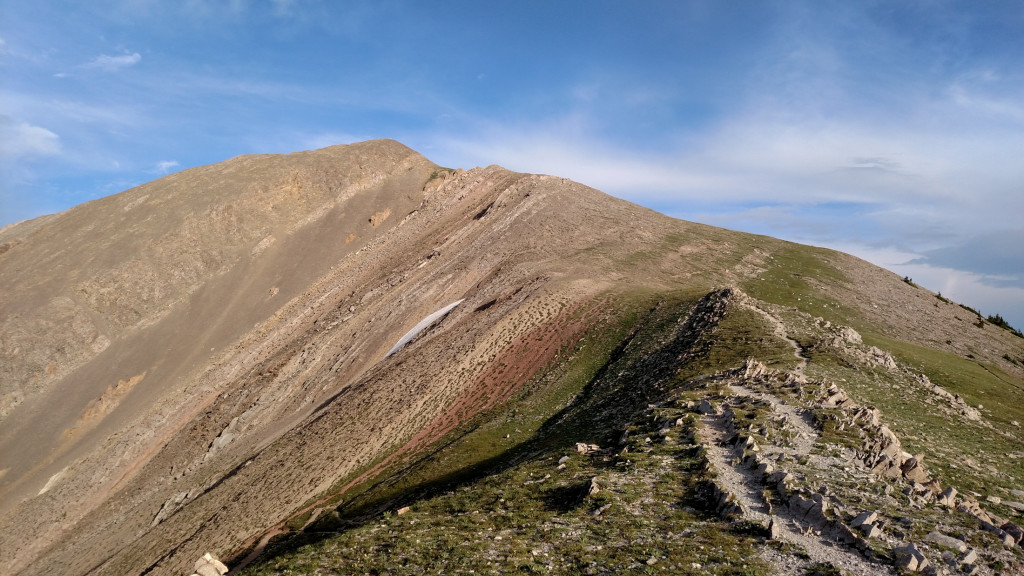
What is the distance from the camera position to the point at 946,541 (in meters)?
14.4

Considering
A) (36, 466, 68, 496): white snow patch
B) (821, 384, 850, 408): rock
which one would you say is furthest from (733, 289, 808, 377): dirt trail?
(36, 466, 68, 496): white snow patch

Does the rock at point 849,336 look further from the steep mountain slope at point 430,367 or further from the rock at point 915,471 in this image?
the rock at point 915,471

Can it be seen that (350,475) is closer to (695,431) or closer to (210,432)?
(695,431)

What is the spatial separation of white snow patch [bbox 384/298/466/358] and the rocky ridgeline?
44320mm

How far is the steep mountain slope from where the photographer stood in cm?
2348

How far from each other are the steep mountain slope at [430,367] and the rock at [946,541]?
1.97 ft

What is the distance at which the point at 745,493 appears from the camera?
61.2ft

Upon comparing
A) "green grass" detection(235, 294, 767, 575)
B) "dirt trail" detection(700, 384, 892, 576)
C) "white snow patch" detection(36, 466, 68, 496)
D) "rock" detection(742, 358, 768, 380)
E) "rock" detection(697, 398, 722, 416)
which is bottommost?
"white snow patch" detection(36, 466, 68, 496)

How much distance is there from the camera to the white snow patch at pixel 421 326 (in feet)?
214

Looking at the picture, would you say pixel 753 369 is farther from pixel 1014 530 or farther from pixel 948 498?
pixel 1014 530

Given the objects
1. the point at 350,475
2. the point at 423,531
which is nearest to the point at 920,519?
the point at 423,531

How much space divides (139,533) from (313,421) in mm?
18456

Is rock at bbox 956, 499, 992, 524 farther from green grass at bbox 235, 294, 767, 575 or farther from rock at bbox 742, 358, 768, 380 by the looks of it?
rock at bbox 742, 358, 768, 380

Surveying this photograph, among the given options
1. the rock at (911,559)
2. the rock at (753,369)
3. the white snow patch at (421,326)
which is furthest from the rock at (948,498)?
the white snow patch at (421,326)
